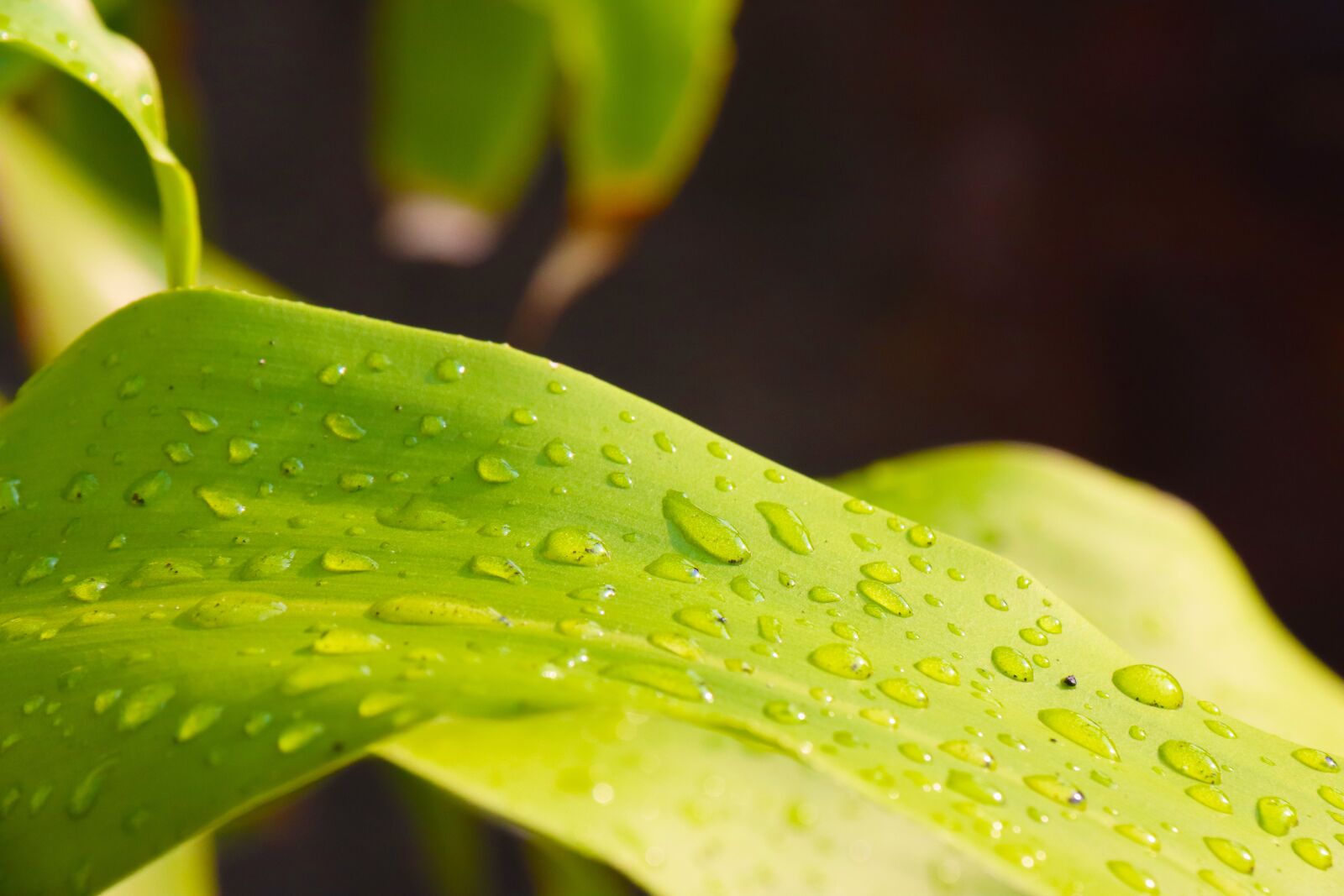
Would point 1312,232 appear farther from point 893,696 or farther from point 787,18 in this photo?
point 893,696

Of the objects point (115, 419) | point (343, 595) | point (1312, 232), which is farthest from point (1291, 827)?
point (1312, 232)

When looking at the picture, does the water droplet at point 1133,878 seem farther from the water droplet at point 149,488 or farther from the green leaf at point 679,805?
the water droplet at point 149,488

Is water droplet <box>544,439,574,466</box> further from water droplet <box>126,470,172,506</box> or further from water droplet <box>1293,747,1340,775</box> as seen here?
water droplet <box>1293,747,1340,775</box>

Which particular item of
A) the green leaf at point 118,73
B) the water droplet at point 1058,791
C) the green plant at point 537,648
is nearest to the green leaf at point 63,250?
the green leaf at point 118,73

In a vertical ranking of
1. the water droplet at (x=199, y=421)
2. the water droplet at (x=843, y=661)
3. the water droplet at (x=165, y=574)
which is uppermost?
the water droplet at (x=199, y=421)

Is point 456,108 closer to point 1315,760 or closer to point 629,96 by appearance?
point 629,96

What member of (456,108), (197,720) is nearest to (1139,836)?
(197,720)
